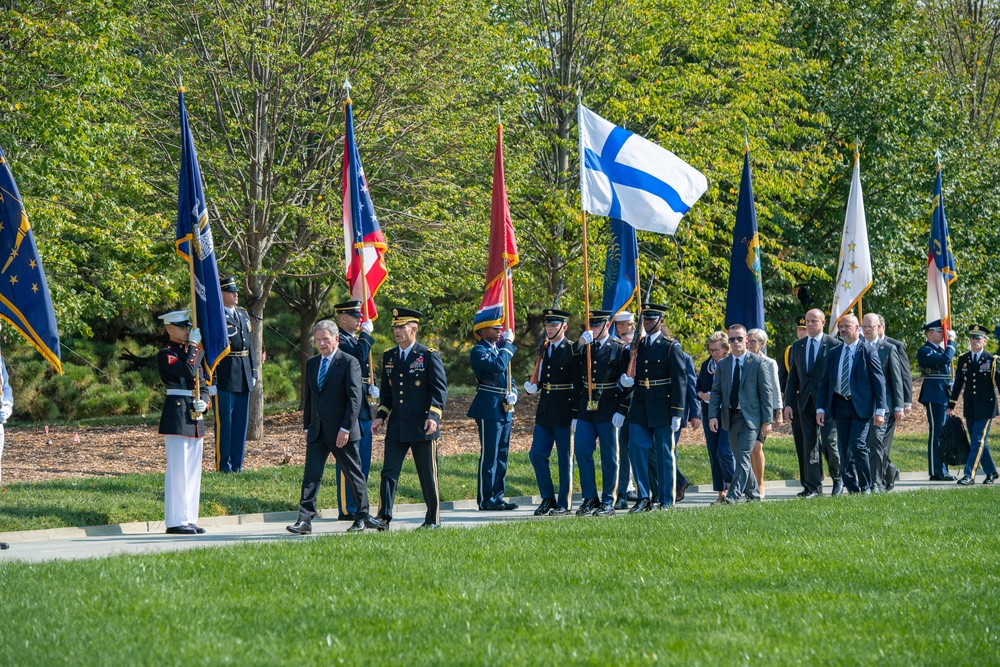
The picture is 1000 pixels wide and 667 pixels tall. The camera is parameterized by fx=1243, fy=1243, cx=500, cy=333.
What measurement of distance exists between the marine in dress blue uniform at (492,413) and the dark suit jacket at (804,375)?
330 centimetres

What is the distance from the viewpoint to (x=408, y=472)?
15.3 m

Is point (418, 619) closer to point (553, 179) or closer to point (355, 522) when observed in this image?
point (355, 522)

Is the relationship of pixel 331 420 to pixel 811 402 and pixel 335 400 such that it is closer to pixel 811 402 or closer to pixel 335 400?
pixel 335 400

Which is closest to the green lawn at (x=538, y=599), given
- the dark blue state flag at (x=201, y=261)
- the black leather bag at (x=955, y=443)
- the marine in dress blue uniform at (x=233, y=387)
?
the dark blue state flag at (x=201, y=261)

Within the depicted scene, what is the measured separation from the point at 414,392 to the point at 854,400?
5269mm

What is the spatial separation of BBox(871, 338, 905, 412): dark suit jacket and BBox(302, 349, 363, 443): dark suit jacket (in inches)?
247

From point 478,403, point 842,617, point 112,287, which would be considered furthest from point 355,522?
point 112,287

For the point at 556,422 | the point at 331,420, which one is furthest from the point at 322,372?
the point at 556,422

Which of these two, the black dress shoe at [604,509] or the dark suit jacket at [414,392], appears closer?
the dark suit jacket at [414,392]

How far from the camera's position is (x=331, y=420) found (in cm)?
1124

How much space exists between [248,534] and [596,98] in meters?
12.4

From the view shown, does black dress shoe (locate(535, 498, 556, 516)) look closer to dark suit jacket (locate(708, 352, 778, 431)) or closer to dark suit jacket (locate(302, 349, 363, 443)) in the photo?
dark suit jacket (locate(708, 352, 778, 431))

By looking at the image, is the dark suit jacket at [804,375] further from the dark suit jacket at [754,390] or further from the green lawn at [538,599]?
the green lawn at [538,599]

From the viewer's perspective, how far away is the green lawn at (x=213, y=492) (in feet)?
39.3
